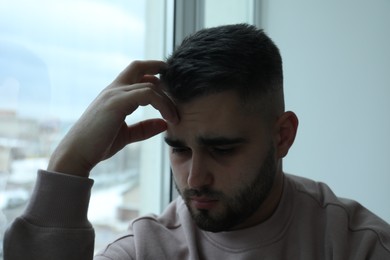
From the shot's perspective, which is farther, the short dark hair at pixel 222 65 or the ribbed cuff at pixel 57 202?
the short dark hair at pixel 222 65

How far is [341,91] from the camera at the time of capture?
2.16 metres

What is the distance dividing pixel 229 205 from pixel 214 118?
219 millimetres

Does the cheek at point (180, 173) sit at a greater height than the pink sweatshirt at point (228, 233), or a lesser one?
greater

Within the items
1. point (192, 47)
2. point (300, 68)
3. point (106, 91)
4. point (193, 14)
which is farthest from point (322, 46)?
point (106, 91)

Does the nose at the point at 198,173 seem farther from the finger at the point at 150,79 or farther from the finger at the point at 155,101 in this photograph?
the finger at the point at 150,79

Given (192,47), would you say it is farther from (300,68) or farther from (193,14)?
(300,68)

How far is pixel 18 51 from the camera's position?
122 cm

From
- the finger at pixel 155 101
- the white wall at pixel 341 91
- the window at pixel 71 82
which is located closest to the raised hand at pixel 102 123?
the finger at pixel 155 101

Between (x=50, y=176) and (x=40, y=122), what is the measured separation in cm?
38

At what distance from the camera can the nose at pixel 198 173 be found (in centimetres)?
105

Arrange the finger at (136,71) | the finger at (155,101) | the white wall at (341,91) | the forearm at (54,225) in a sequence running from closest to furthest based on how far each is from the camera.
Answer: the forearm at (54,225)
the finger at (155,101)
the finger at (136,71)
the white wall at (341,91)

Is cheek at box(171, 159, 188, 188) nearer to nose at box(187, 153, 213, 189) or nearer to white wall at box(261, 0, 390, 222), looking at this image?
nose at box(187, 153, 213, 189)

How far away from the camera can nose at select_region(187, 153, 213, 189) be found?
1049 mm

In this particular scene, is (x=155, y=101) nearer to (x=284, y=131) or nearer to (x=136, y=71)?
(x=136, y=71)
